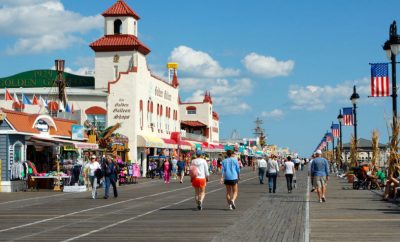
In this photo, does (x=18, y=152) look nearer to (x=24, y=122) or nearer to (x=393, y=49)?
(x=24, y=122)

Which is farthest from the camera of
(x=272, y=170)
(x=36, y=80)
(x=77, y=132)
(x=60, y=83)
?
(x=36, y=80)

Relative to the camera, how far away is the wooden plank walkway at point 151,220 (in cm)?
1437

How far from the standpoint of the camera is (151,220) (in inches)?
709

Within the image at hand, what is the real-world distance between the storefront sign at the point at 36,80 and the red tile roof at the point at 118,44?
370cm

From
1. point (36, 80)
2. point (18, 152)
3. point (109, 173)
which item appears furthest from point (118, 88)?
point (109, 173)

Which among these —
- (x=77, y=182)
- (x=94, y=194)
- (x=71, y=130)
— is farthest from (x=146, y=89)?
(x=94, y=194)

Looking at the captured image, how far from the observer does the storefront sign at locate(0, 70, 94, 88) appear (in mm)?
62344

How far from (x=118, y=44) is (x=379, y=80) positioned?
3647 cm

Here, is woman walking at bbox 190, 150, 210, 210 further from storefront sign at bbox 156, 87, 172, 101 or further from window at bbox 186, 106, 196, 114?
window at bbox 186, 106, 196, 114

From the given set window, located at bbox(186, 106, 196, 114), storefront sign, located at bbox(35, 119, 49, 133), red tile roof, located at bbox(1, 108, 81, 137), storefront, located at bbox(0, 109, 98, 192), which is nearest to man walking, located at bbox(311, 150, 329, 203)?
storefront, located at bbox(0, 109, 98, 192)

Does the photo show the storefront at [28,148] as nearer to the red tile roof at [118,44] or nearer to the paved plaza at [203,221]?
the paved plaza at [203,221]

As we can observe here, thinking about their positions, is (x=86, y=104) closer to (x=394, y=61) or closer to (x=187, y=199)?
(x=187, y=199)

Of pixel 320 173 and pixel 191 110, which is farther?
pixel 191 110

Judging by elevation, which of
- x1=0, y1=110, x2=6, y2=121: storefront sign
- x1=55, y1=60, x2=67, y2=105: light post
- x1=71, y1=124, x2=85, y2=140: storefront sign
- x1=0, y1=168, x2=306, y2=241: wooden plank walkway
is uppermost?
x1=55, y1=60, x2=67, y2=105: light post
